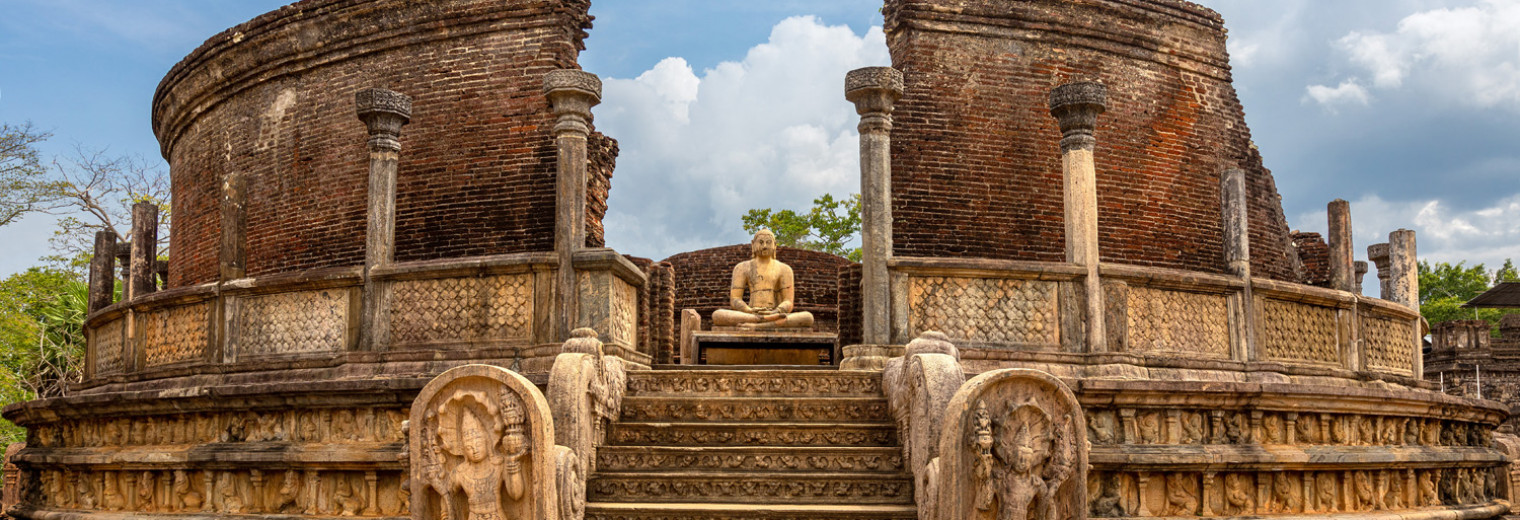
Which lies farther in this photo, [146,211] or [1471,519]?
[146,211]

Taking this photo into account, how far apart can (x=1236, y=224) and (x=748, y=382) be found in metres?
4.83

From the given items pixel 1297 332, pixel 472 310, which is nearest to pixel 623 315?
pixel 472 310

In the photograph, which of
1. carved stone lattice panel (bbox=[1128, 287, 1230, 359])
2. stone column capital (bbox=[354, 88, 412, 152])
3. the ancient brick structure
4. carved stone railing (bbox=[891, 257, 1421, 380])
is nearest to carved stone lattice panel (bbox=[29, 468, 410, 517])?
the ancient brick structure

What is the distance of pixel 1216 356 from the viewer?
31.7 feet

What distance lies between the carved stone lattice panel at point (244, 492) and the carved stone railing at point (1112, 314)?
3.93m

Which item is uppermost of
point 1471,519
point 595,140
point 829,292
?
point 595,140

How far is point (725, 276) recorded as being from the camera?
1952cm

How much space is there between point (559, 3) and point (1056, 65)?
5727mm

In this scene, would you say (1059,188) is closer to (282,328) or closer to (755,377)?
(755,377)

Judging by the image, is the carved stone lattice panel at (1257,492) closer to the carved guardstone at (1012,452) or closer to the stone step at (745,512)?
the carved guardstone at (1012,452)

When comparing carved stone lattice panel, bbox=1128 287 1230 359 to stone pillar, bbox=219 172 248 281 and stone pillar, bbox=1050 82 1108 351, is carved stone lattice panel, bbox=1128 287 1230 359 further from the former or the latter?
stone pillar, bbox=219 172 248 281

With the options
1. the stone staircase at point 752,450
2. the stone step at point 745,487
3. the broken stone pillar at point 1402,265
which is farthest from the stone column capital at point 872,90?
the broken stone pillar at point 1402,265

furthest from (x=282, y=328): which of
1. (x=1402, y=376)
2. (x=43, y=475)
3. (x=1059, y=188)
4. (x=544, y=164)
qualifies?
(x=1402, y=376)

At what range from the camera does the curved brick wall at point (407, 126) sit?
13.5 m
